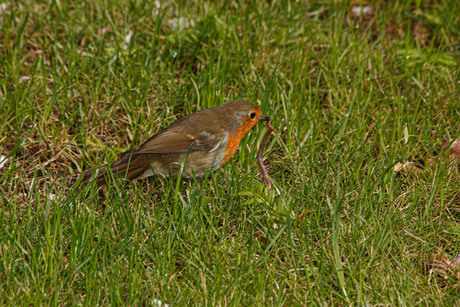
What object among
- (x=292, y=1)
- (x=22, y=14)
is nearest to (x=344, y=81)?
(x=292, y=1)

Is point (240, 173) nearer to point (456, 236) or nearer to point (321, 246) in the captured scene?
point (321, 246)

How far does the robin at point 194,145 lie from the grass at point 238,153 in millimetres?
147

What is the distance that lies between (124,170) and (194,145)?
1.86ft

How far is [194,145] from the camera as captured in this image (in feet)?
15.2

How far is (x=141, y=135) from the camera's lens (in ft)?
16.7

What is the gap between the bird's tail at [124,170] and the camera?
4443 mm

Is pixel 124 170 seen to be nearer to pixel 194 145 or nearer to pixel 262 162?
pixel 194 145

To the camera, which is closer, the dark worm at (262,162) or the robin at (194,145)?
the dark worm at (262,162)

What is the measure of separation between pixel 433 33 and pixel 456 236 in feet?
10.00

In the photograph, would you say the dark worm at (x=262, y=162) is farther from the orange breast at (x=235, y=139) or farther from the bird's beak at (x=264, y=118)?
the orange breast at (x=235, y=139)

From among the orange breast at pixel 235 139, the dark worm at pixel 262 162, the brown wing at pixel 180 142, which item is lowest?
the dark worm at pixel 262 162

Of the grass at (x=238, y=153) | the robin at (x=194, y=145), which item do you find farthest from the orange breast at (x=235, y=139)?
the grass at (x=238, y=153)

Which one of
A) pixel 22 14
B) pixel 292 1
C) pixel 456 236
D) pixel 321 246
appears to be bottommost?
pixel 456 236

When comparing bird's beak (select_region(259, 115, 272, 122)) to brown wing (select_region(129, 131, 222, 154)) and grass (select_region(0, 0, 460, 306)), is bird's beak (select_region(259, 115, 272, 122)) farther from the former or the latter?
brown wing (select_region(129, 131, 222, 154))
